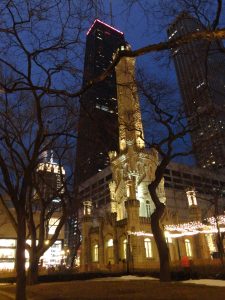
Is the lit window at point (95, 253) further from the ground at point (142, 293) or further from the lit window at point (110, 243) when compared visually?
the ground at point (142, 293)

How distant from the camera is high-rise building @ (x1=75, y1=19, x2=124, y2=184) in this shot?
42.4ft

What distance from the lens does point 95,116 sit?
13.6 meters

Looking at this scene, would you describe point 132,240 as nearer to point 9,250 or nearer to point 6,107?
point 9,250

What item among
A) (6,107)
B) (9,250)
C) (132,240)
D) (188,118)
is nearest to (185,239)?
(132,240)

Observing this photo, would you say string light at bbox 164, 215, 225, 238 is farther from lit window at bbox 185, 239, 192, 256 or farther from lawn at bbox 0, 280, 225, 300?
lawn at bbox 0, 280, 225, 300

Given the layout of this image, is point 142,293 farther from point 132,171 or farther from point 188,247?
point 132,171

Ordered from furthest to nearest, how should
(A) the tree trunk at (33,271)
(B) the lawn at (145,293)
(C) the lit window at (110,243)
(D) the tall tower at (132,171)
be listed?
(D) the tall tower at (132,171), (C) the lit window at (110,243), (A) the tree trunk at (33,271), (B) the lawn at (145,293)

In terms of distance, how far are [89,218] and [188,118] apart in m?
31.6

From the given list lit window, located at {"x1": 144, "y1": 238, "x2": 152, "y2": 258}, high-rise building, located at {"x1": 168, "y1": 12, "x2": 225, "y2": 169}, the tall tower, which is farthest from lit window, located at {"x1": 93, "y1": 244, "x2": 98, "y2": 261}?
high-rise building, located at {"x1": 168, "y1": 12, "x2": 225, "y2": 169}

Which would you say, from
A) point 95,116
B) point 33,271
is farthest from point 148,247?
point 95,116

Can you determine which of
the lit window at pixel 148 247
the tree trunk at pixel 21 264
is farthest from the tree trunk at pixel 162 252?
the lit window at pixel 148 247

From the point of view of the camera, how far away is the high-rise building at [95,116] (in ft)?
42.4

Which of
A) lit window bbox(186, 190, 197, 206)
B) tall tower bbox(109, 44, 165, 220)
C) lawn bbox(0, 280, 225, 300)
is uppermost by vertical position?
tall tower bbox(109, 44, 165, 220)

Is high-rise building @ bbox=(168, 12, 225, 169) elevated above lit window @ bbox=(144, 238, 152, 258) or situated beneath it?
elevated above
